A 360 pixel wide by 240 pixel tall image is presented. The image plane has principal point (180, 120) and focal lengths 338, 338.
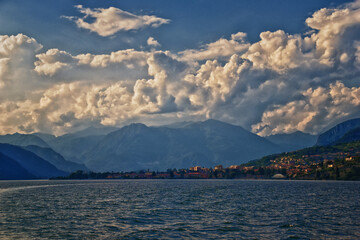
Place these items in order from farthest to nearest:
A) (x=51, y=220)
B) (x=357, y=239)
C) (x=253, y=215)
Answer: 1. (x=253, y=215)
2. (x=51, y=220)
3. (x=357, y=239)

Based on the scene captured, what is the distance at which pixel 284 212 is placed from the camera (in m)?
105

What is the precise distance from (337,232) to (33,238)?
63269 mm

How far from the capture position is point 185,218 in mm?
92438

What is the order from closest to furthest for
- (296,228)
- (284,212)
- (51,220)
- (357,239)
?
(357,239), (296,228), (51,220), (284,212)

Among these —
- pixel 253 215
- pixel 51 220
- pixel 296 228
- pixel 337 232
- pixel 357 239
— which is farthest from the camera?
pixel 253 215

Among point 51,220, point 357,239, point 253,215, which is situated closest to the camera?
point 357,239

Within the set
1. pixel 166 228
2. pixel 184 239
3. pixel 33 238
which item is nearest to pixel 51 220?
pixel 33 238

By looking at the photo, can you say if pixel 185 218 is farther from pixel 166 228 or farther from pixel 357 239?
pixel 357 239

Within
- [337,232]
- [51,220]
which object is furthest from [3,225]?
[337,232]

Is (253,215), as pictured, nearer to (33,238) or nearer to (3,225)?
(33,238)

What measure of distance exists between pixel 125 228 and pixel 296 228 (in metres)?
39.4

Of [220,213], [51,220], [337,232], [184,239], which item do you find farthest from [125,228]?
[337,232]

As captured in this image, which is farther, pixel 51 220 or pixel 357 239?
pixel 51 220

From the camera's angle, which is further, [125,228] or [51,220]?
[51,220]
